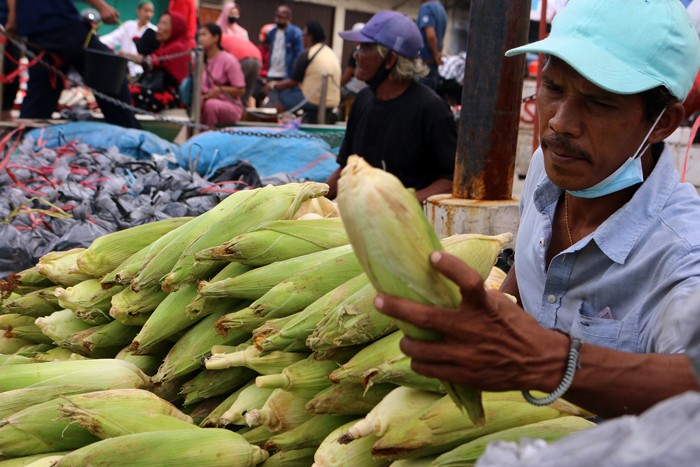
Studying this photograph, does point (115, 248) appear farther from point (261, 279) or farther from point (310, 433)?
point (310, 433)

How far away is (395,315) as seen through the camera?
1.15 meters

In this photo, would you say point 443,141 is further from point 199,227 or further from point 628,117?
point 628,117

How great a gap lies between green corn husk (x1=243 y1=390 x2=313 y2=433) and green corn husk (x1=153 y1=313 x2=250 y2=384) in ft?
0.90

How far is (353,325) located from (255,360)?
0.30 m

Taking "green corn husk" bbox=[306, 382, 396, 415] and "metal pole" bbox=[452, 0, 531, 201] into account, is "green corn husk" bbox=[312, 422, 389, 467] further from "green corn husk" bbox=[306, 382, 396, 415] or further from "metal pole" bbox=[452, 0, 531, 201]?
"metal pole" bbox=[452, 0, 531, 201]

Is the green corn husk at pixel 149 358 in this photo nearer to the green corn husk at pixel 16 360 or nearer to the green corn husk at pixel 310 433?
the green corn husk at pixel 16 360

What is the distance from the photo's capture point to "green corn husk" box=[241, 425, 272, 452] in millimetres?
1820

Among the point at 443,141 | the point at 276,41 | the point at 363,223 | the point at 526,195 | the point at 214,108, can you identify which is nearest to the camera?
the point at 363,223

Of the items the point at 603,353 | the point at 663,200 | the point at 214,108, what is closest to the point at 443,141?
the point at 663,200

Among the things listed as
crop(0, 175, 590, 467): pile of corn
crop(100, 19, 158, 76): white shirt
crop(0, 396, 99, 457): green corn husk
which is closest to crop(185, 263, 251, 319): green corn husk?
crop(0, 175, 590, 467): pile of corn

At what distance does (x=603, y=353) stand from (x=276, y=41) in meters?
12.2

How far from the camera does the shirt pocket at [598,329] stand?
1.67 meters

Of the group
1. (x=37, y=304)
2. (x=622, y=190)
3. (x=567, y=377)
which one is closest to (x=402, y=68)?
(x=37, y=304)

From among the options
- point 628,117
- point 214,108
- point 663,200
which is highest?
point 628,117
